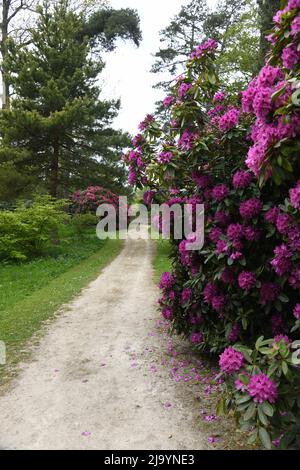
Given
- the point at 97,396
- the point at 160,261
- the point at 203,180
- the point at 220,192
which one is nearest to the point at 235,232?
the point at 220,192

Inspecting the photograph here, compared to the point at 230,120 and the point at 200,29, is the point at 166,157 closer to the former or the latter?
the point at 230,120

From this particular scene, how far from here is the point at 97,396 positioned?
165 inches

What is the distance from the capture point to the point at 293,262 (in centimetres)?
325

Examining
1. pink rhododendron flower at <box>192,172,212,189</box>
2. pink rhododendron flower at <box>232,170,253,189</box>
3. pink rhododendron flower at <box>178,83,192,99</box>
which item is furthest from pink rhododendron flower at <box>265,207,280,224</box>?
pink rhododendron flower at <box>178,83,192,99</box>

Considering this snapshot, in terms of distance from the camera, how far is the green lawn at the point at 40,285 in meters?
6.36

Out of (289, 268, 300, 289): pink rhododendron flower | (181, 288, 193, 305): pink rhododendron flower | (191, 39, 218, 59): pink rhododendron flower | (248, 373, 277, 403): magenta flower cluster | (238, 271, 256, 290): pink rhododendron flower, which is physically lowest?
(248, 373, 277, 403): magenta flower cluster

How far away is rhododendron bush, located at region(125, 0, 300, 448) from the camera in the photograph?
9.17 ft

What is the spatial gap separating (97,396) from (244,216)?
7.71 ft

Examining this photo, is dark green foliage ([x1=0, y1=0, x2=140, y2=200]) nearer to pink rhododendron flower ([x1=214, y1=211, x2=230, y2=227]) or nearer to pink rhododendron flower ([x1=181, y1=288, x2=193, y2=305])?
pink rhododendron flower ([x1=181, y1=288, x2=193, y2=305])

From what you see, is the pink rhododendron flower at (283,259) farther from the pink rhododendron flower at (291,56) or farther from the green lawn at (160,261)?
the green lawn at (160,261)

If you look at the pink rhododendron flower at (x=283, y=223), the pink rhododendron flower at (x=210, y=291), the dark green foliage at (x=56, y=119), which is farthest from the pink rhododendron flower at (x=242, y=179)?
the dark green foliage at (x=56, y=119)

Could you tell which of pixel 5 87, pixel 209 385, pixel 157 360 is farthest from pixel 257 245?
pixel 5 87

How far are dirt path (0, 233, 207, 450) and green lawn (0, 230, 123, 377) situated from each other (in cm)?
43

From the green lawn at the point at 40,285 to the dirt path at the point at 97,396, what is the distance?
0.43m
